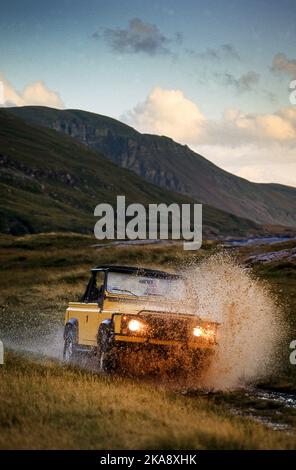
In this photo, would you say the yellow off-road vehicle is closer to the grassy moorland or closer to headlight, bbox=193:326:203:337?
headlight, bbox=193:326:203:337

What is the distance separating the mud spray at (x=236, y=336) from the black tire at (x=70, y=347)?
334 centimetres

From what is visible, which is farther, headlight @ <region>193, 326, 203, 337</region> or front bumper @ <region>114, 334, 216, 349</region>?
headlight @ <region>193, 326, 203, 337</region>

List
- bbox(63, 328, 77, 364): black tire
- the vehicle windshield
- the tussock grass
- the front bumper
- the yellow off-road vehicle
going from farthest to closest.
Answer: bbox(63, 328, 77, 364): black tire < the vehicle windshield < the yellow off-road vehicle < the front bumper < the tussock grass

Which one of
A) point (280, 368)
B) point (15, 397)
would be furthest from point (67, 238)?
point (15, 397)

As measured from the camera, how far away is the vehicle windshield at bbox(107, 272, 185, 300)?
16.7 m

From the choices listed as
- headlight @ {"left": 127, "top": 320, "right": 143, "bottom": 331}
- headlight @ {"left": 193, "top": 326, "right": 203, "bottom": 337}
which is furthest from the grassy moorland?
headlight @ {"left": 193, "top": 326, "right": 203, "bottom": 337}

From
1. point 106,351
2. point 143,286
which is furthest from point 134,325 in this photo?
point 143,286

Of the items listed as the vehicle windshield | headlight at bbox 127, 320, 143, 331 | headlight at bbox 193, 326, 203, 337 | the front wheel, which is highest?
the vehicle windshield

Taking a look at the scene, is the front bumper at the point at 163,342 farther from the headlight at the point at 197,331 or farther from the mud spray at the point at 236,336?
the mud spray at the point at 236,336

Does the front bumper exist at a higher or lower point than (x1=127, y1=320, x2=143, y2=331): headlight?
lower

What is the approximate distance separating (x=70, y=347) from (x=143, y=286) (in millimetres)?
2846

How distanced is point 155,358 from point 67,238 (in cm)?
6131
